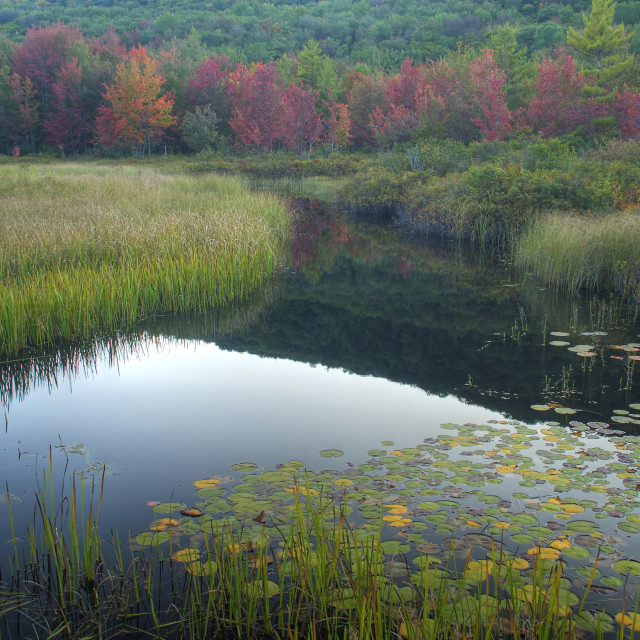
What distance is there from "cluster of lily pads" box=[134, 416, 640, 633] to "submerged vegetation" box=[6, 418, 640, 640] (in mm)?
13

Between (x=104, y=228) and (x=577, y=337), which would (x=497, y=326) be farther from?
(x=104, y=228)

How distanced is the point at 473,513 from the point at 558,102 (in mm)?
29138

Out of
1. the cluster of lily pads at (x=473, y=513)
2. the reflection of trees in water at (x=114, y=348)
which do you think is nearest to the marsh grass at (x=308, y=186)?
the reflection of trees in water at (x=114, y=348)

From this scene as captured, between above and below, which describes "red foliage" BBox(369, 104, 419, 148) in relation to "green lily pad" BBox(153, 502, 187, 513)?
above

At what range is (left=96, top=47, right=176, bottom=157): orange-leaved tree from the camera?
41781 mm

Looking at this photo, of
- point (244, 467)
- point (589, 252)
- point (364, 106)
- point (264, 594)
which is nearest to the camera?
point (264, 594)

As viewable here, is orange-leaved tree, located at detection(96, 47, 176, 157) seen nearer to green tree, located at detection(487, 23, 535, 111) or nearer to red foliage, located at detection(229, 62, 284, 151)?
red foliage, located at detection(229, 62, 284, 151)

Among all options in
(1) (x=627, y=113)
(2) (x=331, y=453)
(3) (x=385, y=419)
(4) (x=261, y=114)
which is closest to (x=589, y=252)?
(3) (x=385, y=419)

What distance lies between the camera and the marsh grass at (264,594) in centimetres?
275

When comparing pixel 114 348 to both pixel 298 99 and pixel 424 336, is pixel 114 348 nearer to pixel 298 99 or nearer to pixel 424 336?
pixel 424 336

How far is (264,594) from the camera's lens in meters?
2.79

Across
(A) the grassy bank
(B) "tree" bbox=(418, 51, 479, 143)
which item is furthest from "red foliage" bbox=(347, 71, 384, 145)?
(A) the grassy bank

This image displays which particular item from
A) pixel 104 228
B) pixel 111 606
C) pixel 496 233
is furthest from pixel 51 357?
pixel 496 233

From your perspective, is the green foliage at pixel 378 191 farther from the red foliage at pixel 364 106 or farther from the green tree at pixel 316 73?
the green tree at pixel 316 73
